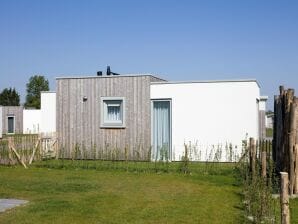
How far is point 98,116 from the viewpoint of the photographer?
18641mm

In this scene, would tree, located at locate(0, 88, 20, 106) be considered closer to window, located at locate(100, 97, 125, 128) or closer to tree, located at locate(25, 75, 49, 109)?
tree, located at locate(25, 75, 49, 109)

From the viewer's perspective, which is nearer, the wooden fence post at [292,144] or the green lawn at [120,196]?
the green lawn at [120,196]

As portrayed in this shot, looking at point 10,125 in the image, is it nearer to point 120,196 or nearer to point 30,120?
point 30,120

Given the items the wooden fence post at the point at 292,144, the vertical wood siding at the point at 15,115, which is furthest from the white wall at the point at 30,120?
the wooden fence post at the point at 292,144

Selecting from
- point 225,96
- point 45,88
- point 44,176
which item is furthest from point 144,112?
point 45,88

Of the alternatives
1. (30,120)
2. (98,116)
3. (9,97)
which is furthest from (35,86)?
(98,116)

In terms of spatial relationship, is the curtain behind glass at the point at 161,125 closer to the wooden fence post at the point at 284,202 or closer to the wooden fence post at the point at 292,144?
the wooden fence post at the point at 292,144

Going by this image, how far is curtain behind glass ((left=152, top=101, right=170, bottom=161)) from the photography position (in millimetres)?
18047

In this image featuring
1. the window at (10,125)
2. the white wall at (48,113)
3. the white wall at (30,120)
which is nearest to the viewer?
the white wall at (48,113)

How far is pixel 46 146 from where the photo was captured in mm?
18469

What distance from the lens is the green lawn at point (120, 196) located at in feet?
25.2

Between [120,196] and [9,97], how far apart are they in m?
55.7

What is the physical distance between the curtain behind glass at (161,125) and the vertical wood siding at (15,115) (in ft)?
80.9

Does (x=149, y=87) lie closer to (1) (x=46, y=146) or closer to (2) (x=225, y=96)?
(2) (x=225, y=96)
